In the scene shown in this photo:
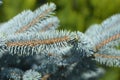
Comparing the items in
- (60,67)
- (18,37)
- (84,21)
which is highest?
(84,21)

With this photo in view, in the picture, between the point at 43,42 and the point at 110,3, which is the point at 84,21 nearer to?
the point at 110,3

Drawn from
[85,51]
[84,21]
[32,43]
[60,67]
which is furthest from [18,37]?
[84,21]

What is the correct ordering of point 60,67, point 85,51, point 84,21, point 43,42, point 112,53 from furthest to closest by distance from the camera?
point 84,21, point 60,67, point 112,53, point 85,51, point 43,42

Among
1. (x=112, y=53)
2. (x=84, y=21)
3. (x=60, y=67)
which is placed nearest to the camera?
(x=112, y=53)

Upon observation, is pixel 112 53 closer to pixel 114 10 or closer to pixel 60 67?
pixel 60 67

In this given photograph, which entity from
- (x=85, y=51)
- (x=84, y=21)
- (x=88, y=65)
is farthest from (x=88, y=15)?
(x=85, y=51)

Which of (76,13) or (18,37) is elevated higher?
(76,13)

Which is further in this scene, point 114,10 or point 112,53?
point 114,10
